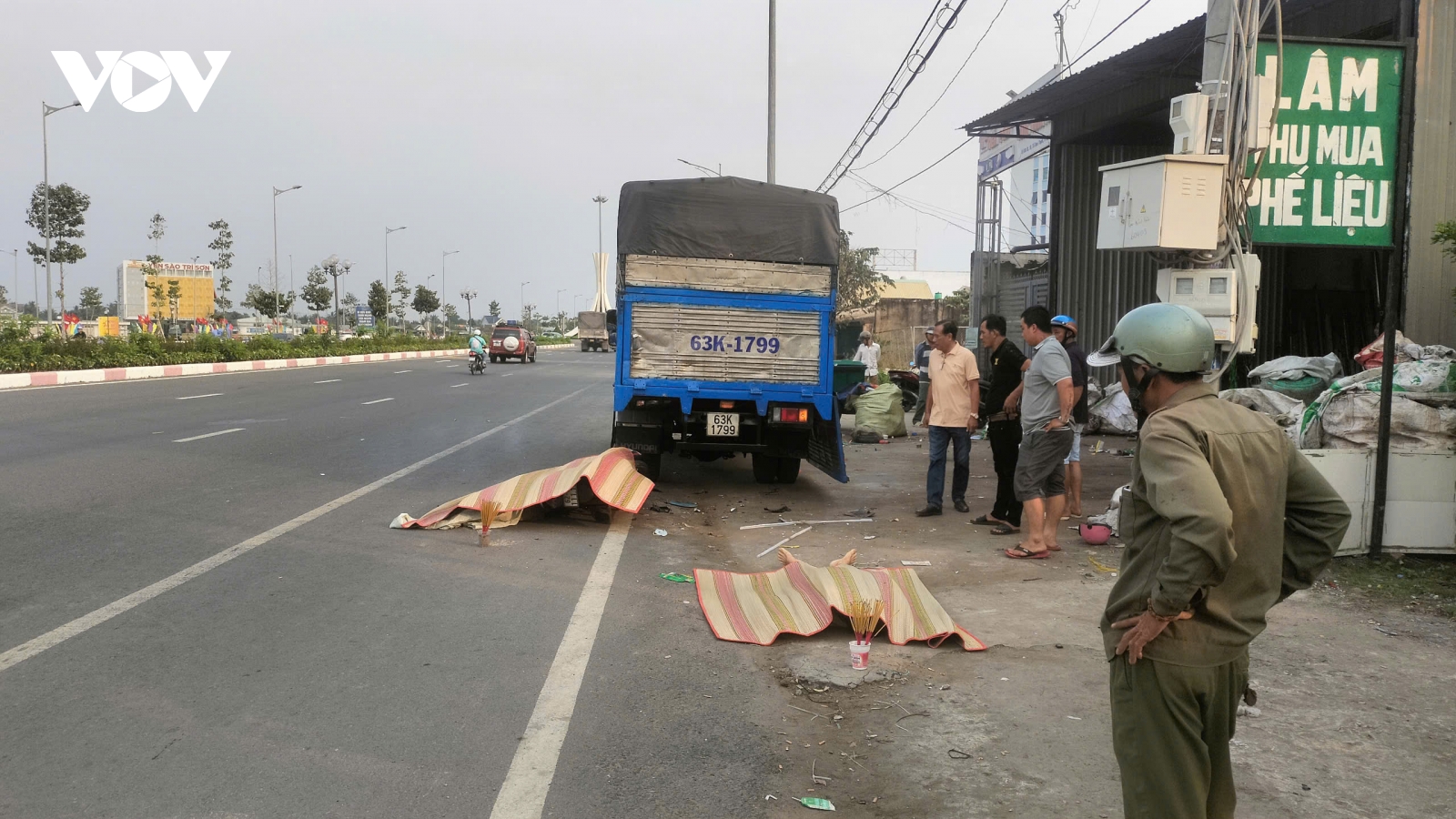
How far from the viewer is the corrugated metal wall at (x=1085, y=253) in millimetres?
17625

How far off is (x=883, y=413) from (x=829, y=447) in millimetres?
6185

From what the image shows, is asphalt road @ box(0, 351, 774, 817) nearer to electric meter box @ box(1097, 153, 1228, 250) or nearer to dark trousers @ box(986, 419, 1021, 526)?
dark trousers @ box(986, 419, 1021, 526)

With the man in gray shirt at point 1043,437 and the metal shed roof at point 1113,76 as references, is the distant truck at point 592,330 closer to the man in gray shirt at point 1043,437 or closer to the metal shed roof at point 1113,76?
the metal shed roof at point 1113,76

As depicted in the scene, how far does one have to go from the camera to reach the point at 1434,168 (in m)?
10.1

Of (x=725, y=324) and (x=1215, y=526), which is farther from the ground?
(x=725, y=324)

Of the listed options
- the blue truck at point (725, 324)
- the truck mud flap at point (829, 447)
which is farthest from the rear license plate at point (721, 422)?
the truck mud flap at point (829, 447)

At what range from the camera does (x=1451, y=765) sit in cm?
404

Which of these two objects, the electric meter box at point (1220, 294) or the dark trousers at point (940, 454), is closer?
the electric meter box at point (1220, 294)

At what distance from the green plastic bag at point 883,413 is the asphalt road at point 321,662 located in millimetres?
7378

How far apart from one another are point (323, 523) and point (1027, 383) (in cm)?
551

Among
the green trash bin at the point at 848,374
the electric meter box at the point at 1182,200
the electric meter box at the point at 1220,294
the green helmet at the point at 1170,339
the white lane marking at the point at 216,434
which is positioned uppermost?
the electric meter box at the point at 1182,200

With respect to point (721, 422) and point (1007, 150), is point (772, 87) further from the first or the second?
point (721, 422)

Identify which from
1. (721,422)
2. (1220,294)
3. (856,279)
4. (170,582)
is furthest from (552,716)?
(856,279)

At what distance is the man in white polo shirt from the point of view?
30.3ft
